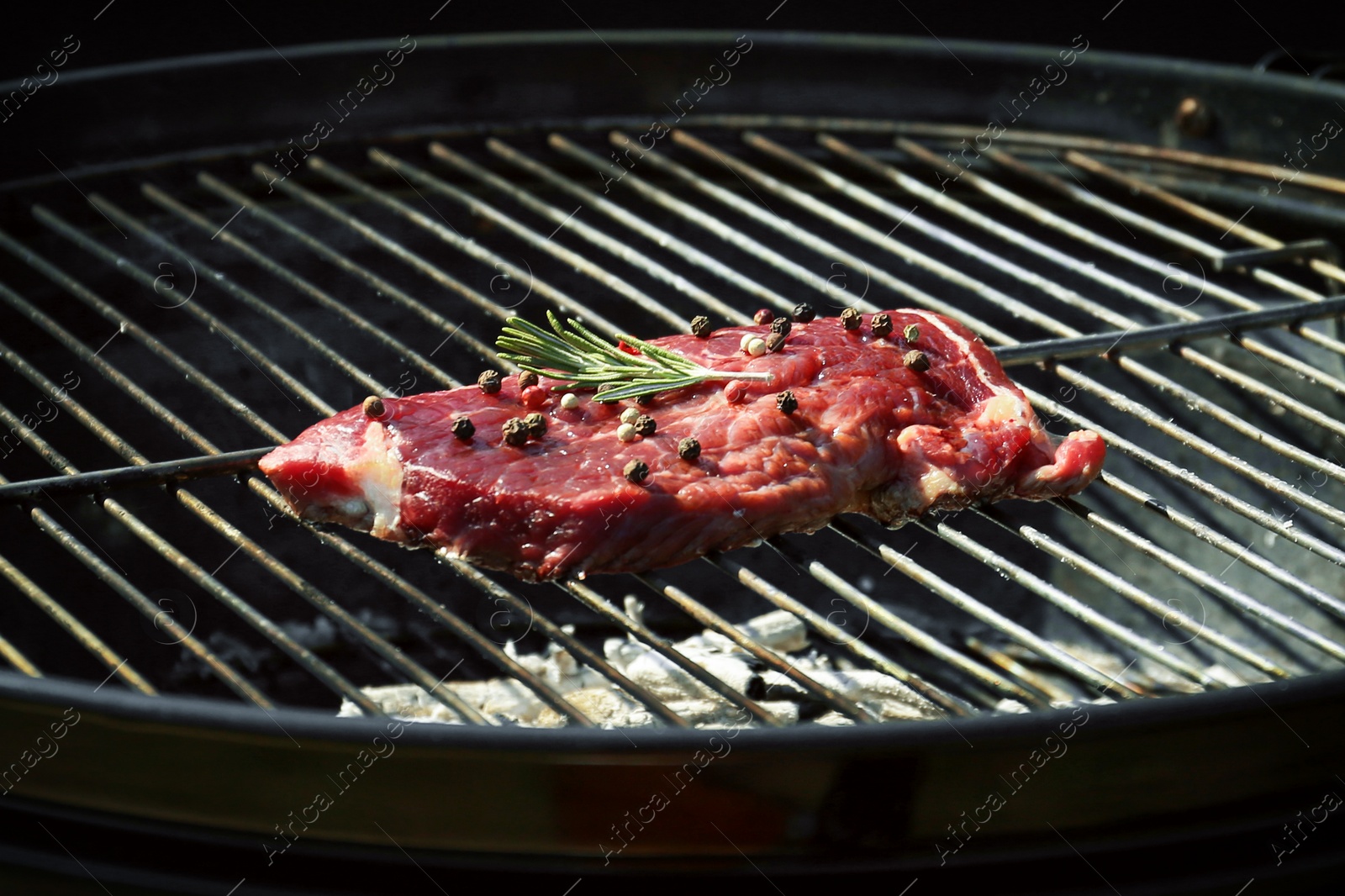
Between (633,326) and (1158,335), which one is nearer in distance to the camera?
(1158,335)

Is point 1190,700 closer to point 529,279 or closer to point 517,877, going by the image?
point 517,877

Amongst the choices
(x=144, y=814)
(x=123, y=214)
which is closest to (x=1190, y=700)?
(x=144, y=814)

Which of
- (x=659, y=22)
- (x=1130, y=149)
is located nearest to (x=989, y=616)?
(x=1130, y=149)

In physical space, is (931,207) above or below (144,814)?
above

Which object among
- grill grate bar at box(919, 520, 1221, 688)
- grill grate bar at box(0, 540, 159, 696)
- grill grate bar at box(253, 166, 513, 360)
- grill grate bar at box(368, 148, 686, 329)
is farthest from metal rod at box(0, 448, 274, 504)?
grill grate bar at box(919, 520, 1221, 688)

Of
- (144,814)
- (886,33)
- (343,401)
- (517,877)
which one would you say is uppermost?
(886,33)

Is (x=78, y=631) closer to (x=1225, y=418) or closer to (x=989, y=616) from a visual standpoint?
(x=989, y=616)

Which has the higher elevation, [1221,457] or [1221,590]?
[1221,457]
